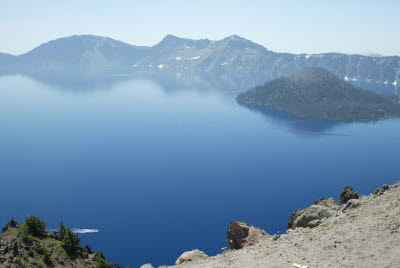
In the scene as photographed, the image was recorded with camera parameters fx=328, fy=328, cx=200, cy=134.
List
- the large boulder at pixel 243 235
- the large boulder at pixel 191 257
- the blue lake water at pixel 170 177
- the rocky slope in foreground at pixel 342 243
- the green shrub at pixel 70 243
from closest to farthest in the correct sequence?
the rocky slope in foreground at pixel 342 243 → the green shrub at pixel 70 243 → the large boulder at pixel 191 257 → the large boulder at pixel 243 235 → the blue lake water at pixel 170 177

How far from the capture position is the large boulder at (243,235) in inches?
1400

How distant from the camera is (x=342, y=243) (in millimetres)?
23547

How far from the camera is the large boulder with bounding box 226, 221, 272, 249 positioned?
35.6m

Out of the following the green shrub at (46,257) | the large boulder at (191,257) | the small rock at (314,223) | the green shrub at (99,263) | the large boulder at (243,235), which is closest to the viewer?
the green shrub at (46,257)

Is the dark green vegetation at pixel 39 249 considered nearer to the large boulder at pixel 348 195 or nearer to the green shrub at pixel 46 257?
the green shrub at pixel 46 257

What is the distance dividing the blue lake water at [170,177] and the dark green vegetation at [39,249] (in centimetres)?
3334

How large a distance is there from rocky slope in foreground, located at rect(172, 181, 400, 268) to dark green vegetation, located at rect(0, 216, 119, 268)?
9.96 metres

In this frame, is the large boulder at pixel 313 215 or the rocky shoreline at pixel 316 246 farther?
the large boulder at pixel 313 215

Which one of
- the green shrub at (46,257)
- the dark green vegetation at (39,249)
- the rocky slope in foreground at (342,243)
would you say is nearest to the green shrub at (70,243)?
the dark green vegetation at (39,249)

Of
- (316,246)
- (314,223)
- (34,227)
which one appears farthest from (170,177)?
(316,246)

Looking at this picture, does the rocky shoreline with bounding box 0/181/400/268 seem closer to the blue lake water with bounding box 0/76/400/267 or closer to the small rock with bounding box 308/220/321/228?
the small rock with bounding box 308/220/321/228

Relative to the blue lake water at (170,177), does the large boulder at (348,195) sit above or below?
above

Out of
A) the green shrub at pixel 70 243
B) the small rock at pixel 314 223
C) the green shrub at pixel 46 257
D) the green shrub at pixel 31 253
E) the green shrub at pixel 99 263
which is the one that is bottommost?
the green shrub at pixel 99 263

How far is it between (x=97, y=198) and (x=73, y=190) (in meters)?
9.81
